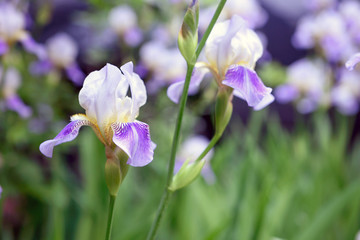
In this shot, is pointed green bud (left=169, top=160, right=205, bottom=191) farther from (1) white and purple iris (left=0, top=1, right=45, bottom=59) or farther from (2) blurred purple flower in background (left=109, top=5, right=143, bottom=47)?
(2) blurred purple flower in background (left=109, top=5, right=143, bottom=47)

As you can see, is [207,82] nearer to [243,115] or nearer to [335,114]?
[243,115]

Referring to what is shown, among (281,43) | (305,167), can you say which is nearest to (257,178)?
(305,167)

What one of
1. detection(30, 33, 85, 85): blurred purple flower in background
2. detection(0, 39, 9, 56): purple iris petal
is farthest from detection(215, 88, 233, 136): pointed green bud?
detection(30, 33, 85, 85): blurred purple flower in background

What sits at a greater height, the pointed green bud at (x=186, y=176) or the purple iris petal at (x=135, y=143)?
the purple iris petal at (x=135, y=143)

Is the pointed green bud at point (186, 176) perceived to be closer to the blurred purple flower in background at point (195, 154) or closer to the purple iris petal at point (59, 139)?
the purple iris petal at point (59, 139)

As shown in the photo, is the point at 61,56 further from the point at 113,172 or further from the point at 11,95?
the point at 113,172

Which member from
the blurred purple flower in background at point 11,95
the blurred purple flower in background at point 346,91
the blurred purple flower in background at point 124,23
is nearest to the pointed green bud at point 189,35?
the blurred purple flower in background at point 11,95
